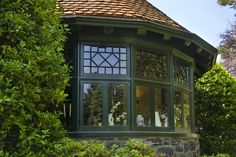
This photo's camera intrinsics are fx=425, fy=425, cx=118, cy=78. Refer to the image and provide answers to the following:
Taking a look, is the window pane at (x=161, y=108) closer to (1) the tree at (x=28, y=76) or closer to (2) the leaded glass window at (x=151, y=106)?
(2) the leaded glass window at (x=151, y=106)

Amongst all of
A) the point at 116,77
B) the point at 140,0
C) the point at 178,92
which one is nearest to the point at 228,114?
the point at 178,92

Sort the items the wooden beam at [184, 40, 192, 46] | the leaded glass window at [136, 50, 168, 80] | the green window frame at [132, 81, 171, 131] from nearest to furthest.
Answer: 1. the green window frame at [132, 81, 171, 131]
2. the leaded glass window at [136, 50, 168, 80]
3. the wooden beam at [184, 40, 192, 46]

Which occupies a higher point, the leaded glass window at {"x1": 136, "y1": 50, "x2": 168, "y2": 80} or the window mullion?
the leaded glass window at {"x1": 136, "y1": 50, "x2": 168, "y2": 80}

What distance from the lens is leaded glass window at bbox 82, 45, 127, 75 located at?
7.91 m

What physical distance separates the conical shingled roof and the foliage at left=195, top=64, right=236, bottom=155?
501cm

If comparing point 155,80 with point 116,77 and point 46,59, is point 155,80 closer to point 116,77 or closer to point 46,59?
point 116,77

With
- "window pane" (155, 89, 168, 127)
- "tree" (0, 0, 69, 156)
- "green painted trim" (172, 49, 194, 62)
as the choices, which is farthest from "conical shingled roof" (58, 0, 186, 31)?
"tree" (0, 0, 69, 156)

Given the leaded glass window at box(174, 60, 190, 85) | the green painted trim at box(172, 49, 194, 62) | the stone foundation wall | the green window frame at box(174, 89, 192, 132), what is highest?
the green painted trim at box(172, 49, 194, 62)

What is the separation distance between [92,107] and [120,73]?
0.83 m

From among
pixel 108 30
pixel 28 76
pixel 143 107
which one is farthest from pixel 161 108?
pixel 28 76

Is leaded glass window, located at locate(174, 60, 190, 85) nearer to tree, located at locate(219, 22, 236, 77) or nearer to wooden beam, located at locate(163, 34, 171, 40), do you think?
wooden beam, located at locate(163, 34, 171, 40)

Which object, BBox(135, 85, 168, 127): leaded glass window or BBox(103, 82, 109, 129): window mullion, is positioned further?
BBox(135, 85, 168, 127): leaded glass window

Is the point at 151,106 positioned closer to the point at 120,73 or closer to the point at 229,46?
the point at 120,73

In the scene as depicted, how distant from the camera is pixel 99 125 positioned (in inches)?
306
